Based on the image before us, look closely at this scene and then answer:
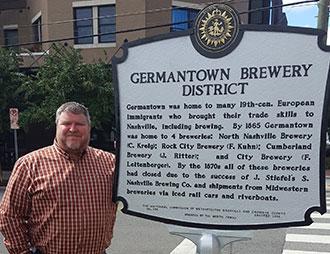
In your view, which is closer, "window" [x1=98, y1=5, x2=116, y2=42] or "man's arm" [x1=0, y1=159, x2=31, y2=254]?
"man's arm" [x1=0, y1=159, x2=31, y2=254]

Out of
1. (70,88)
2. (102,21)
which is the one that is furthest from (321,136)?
(102,21)

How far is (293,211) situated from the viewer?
2502 millimetres

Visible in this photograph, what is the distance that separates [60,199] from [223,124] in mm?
1113

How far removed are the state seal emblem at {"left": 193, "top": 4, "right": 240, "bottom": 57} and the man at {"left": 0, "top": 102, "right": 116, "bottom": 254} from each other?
90 centimetres

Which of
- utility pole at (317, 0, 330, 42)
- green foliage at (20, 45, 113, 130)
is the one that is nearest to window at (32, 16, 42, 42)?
green foliage at (20, 45, 113, 130)

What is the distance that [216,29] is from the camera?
8.50 ft

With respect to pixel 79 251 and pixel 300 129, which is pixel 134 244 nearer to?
pixel 79 251

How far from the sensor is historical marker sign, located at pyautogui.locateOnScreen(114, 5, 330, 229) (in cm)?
246

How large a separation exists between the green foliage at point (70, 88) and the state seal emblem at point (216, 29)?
39.8 feet

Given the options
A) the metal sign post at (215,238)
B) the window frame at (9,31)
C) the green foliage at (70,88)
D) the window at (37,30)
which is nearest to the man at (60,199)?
the metal sign post at (215,238)

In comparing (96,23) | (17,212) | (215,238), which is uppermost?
(96,23)

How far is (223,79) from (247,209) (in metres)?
0.81

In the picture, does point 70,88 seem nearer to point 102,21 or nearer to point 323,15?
point 102,21

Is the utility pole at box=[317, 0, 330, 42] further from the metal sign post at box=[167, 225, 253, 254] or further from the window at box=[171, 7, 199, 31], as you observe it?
the window at box=[171, 7, 199, 31]
